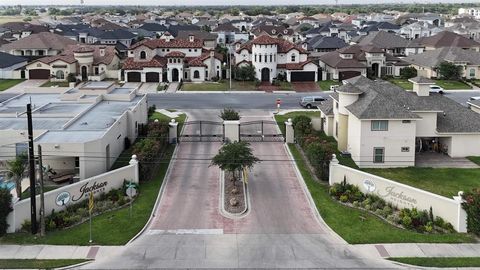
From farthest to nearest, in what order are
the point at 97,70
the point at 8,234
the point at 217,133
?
the point at 97,70 → the point at 217,133 → the point at 8,234

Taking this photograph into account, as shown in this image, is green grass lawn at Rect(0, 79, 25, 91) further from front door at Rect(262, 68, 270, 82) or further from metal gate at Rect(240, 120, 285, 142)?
metal gate at Rect(240, 120, 285, 142)

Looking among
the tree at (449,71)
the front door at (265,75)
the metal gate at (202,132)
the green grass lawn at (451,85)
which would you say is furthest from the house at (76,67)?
the tree at (449,71)

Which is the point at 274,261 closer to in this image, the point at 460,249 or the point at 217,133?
the point at 460,249

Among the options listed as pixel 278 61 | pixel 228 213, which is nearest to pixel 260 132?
pixel 228 213

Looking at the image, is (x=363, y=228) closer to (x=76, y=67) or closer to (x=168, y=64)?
(x=168, y=64)

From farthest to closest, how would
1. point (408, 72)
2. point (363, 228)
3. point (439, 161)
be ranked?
1. point (408, 72)
2. point (439, 161)
3. point (363, 228)

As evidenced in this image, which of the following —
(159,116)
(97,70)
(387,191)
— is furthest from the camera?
(97,70)

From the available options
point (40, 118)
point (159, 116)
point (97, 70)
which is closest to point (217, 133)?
point (159, 116)
